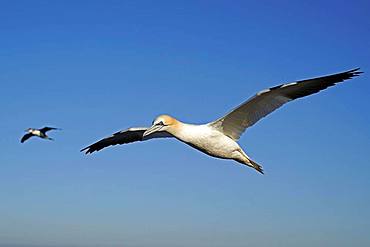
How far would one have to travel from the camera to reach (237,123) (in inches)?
842

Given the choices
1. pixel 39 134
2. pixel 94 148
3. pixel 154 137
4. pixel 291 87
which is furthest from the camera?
pixel 39 134

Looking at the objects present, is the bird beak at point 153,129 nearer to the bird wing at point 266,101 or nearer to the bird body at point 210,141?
the bird body at point 210,141

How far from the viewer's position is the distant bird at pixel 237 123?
20.4 meters

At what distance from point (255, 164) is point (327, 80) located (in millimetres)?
3445

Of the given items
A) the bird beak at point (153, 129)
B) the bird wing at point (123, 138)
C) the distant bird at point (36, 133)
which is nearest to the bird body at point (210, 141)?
the bird beak at point (153, 129)

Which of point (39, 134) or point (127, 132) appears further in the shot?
point (39, 134)

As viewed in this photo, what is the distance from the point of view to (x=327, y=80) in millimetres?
20594

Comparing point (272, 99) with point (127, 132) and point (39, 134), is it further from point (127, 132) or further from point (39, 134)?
point (39, 134)

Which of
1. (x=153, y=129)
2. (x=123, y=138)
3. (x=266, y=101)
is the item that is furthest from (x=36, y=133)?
(x=266, y=101)

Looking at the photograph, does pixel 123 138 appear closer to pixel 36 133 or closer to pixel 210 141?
pixel 210 141

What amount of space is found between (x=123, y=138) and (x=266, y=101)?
7457 mm

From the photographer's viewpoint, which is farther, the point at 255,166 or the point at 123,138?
the point at 123,138

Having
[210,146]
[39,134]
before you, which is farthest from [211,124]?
[39,134]

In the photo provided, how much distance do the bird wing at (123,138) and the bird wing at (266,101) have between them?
2.30 m
